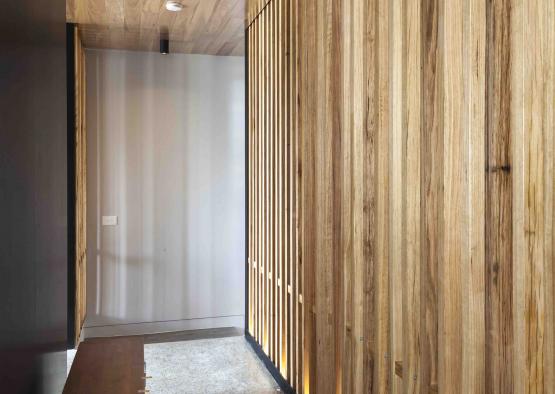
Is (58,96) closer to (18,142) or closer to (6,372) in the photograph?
(18,142)

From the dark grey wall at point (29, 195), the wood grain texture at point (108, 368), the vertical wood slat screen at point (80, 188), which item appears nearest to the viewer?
the dark grey wall at point (29, 195)

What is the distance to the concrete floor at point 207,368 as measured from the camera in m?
3.38

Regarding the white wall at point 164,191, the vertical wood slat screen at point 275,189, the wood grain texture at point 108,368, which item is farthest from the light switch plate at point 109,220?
the wood grain texture at point 108,368

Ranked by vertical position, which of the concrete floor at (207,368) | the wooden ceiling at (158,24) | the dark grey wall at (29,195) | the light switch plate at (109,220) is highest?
the wooden ceiling at (158,24)

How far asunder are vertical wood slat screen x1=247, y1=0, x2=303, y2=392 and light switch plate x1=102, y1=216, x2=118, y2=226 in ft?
5.24

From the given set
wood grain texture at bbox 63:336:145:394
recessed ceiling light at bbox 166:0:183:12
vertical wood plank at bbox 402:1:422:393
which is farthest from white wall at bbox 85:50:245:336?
vertical wood plank at bbox 402:1:422:393

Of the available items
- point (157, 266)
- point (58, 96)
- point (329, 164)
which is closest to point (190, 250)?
point (157, 266)

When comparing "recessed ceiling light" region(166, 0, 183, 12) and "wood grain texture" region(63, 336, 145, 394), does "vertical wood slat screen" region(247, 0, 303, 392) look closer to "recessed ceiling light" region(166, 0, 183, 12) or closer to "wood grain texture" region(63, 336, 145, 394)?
"recessed ceiling light" region(166, 0, 183, 12)

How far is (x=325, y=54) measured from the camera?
97.7 inches

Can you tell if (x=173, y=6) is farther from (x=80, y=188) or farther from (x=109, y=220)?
(x=109, y=220)

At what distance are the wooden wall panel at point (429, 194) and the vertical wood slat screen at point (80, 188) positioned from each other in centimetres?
229

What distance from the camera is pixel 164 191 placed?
511cm

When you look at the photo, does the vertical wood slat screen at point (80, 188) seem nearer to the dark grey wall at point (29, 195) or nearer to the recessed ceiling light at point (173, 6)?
→ the recessed ceiling light at point (173, 6)

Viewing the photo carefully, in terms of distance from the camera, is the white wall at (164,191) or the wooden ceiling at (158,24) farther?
the white wall at (164,191)
